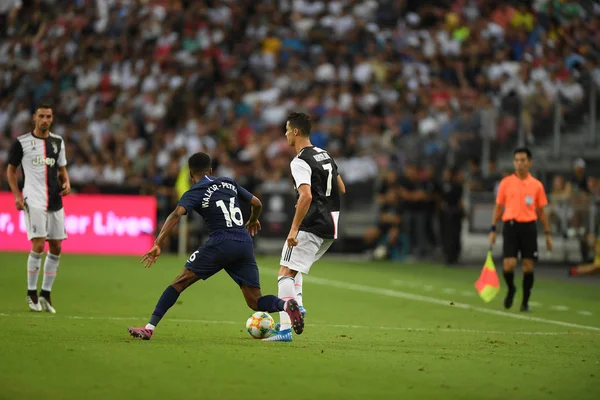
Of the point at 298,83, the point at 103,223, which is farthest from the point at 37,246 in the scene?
the point at 298,83

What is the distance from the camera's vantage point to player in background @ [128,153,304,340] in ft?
33.0

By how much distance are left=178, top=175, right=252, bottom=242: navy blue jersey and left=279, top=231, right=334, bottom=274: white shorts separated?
53cm

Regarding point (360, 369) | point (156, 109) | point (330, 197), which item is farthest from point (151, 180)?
point (360, 369)

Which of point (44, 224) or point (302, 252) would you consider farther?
point (44, 224)

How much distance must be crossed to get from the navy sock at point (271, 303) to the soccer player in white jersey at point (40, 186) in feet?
12.4

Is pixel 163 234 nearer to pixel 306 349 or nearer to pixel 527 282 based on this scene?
pixel 306 349

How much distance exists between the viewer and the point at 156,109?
108 feet

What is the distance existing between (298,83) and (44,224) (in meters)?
20.1

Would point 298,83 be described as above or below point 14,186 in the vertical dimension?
above

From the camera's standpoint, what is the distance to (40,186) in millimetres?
13234

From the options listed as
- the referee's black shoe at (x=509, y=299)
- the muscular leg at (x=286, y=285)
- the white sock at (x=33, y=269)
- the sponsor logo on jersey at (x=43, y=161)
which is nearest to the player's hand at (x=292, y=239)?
the muscular leg at (x=286, y=285)

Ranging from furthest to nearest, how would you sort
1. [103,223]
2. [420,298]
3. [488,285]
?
[103,223]
[420,298]
[488,285]

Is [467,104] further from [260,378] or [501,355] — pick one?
[260,378]

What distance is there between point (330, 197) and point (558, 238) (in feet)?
52.9
